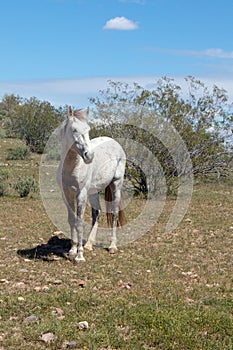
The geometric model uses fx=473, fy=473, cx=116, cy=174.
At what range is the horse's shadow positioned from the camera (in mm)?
8406

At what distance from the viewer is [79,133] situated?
7.63 metres

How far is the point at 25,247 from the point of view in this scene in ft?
29.6

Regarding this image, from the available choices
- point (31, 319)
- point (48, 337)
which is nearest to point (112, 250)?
point (31, 319)

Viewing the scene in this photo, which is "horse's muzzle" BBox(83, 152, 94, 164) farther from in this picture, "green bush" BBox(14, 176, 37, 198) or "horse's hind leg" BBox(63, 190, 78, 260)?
"green bush" BBox(14, 176, 37, 198)

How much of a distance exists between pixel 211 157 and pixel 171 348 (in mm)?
12973

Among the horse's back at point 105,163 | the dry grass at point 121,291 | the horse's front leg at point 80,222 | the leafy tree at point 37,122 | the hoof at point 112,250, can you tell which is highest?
the leafy tree at point 37,122

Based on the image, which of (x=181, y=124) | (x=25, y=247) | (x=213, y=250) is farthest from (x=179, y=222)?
(x=181, y=124)

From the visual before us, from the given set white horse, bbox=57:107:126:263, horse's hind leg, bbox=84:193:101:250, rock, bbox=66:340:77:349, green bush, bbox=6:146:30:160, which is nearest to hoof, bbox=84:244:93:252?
white horse, bbox=57:107:126:263

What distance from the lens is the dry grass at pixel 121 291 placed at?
5.20 meters

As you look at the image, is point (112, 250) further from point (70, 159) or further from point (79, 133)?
point (79, 133)

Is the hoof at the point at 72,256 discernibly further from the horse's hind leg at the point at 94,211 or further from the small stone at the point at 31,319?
the small stone at the point at 31,319

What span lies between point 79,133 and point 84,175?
910 millimetres

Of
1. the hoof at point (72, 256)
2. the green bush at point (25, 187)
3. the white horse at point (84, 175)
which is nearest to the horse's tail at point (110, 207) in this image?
the white horse at point (84, 175)

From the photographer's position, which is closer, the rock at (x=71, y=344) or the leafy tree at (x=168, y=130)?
the rock at (x=71, y=344)
